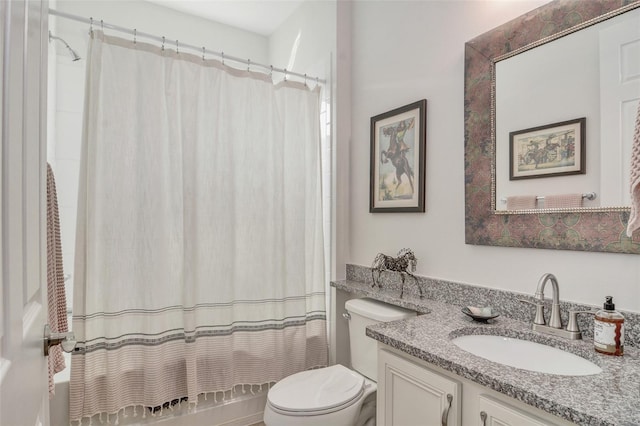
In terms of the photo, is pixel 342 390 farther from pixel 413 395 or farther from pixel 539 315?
pixel 539 315

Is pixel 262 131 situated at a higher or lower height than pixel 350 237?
higher

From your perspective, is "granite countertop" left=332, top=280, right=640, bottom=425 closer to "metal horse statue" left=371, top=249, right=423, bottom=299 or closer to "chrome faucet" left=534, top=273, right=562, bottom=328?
"chrome faucet" left=534, top=273, right=562, bottom=328

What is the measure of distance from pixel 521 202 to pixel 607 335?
21.0 inches

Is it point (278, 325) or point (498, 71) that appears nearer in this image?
point (498, 71)

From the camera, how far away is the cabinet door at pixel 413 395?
3.42ft

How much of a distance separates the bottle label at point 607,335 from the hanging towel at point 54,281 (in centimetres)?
181

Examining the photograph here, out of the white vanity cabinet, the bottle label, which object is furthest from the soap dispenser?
the white vanity cabinet

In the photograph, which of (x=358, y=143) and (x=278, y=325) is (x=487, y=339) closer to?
(x=278, y=325)

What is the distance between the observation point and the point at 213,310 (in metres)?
1.99

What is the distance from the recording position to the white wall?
126 cm

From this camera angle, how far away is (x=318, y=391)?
162 cm

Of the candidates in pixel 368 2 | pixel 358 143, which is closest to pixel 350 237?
pixel 358 143

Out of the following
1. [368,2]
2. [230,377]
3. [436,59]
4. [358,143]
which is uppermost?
[368,2]

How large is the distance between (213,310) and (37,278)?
1366 mm
